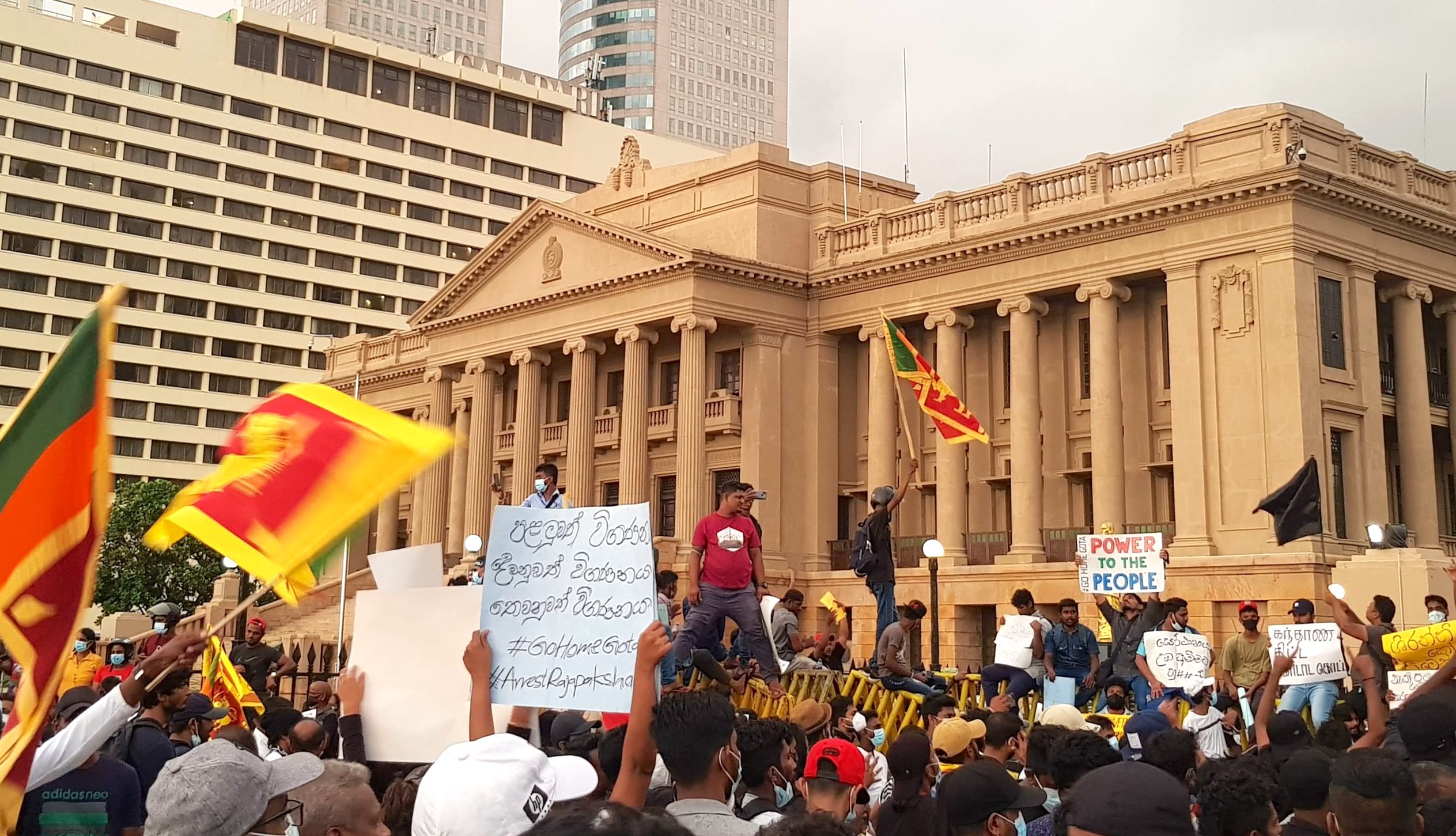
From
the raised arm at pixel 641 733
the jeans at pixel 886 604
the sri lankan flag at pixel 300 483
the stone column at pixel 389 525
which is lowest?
the raised arm at pixel 641 733

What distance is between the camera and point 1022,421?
38.4 meters

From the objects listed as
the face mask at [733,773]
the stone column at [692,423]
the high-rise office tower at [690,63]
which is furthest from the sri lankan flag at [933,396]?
the high-rise office tower at [690,63]

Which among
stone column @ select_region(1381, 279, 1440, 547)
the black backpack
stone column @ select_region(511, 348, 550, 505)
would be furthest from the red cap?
stone column @ select_region(511, 348, 550, 505)

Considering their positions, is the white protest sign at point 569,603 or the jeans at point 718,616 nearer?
the white protest sign at point 569,603

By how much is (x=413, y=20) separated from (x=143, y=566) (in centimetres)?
7937

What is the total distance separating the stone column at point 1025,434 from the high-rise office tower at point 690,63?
101 m

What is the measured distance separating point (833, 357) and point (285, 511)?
1527 inches

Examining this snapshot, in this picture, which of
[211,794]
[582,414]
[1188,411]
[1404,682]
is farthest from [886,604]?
[582,414]

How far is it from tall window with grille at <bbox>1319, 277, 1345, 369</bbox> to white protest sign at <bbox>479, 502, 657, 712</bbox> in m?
31.6

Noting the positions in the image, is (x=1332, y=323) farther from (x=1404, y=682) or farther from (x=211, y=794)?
(x=211, y=794)

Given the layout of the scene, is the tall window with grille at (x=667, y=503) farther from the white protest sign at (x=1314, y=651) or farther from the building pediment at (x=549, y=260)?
the white protest sign at (x=1314, y=651)

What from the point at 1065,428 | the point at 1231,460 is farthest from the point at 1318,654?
the point at 1065,428

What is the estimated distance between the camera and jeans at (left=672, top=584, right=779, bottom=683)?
44.5 feet

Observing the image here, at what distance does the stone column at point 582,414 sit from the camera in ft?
152
